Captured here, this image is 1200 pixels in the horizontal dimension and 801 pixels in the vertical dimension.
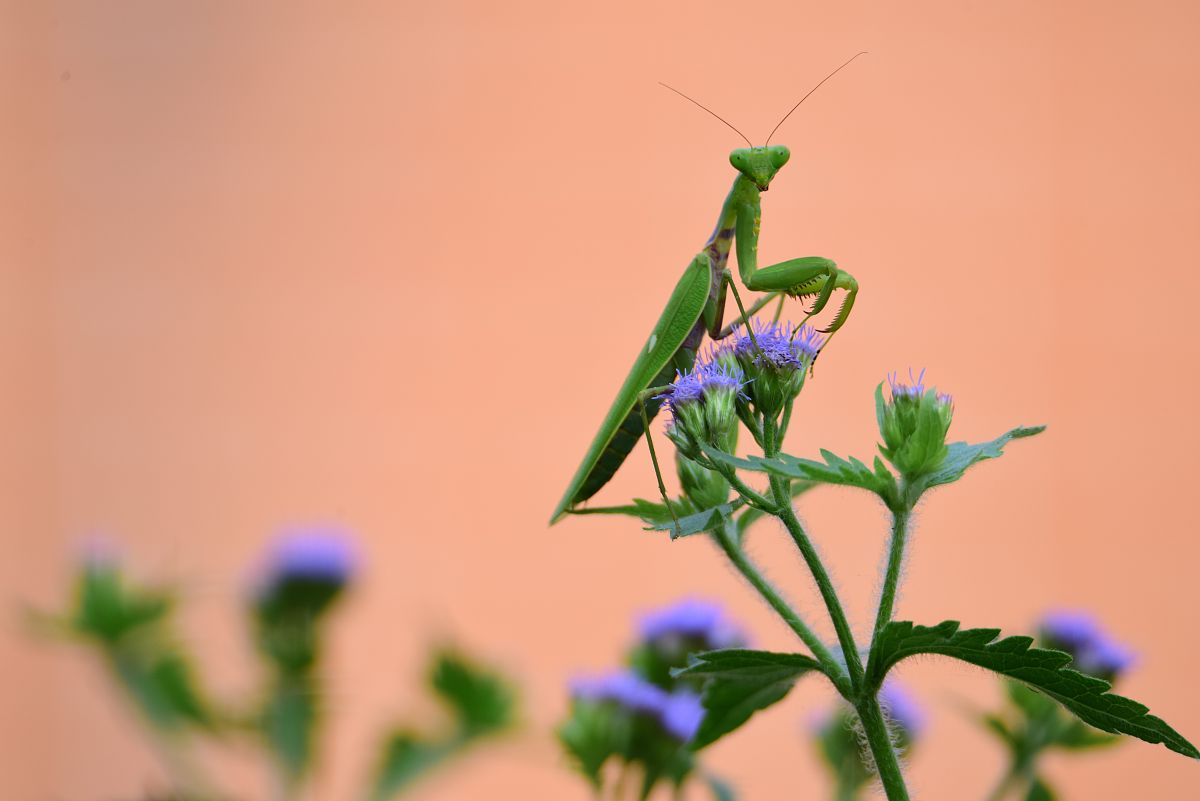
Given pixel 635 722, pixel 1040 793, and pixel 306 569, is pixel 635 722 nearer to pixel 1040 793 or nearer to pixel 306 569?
pixel 1040 793

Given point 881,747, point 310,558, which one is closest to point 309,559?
point 310,558

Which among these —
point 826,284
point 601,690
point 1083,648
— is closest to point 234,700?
point 601,690

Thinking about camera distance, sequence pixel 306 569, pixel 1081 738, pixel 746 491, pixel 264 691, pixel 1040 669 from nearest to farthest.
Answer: pixel 1040 669, pixel 746 491, pixel 1081 738, pixel 264 691, pixel 306 569

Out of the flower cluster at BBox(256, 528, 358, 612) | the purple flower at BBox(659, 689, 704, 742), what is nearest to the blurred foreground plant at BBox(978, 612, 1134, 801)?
the purple flower at BBox(659, 689, 704, 742)

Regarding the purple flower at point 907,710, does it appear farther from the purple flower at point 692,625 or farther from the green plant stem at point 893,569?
the green plant stem at point 893,569

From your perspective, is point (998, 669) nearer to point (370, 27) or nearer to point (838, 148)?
point (838, 148)

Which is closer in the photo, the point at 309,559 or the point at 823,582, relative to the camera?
the point at 823,582

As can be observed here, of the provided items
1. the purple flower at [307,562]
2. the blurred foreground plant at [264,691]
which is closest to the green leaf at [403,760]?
the blurred foreground plant at [264,691]
